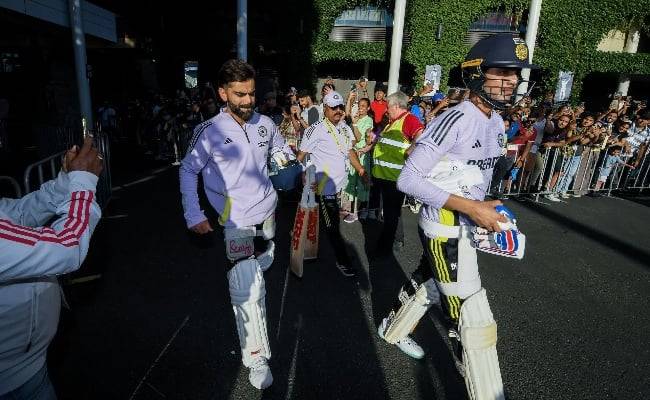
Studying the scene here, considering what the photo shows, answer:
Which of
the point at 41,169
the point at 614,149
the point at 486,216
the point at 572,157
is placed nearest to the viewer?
the point at 486,216

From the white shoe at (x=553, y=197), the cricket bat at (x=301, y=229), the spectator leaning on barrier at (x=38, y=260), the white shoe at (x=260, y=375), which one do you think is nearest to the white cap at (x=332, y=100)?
the cricket bat at (x=301, y=229)

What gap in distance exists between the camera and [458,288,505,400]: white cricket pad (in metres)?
2.32

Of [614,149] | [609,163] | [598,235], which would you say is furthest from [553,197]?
[598,235]

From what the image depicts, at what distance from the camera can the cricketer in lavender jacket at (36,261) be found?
133 cm

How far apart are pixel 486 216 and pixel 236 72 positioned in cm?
181

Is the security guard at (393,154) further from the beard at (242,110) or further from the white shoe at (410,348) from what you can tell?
the beard at (242,110)

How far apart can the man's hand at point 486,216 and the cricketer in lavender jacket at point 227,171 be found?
4.91 ft

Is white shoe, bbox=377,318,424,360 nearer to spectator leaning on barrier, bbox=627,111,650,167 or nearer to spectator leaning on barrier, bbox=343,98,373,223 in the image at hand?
spectator leaning on barrier, bbox=343,98,373,223

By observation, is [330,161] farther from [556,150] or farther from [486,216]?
[556,150]

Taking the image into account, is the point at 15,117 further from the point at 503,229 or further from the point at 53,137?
the point at 503,229

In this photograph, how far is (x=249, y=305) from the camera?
8.87 feet

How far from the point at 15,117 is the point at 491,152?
13535 millimetres

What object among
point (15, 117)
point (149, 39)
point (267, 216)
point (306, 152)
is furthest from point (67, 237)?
point (149, 39)

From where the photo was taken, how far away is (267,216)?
309 centimetres
